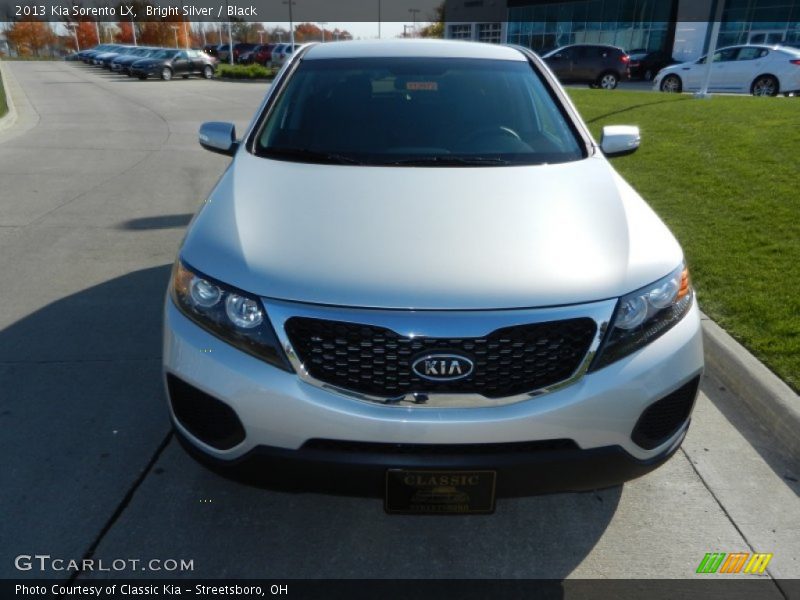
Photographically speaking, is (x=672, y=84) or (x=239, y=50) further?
(x=239, y=50)

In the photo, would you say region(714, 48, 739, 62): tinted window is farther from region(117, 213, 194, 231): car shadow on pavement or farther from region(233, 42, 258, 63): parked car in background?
region(233, 42, 258, 63): parked car in background

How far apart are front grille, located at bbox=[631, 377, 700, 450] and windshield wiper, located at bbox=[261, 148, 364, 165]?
168 centimetres

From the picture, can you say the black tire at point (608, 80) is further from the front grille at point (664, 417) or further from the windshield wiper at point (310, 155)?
the front grille at point (664, 417)

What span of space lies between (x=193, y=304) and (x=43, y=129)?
13531 mm

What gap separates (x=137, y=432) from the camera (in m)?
3.12

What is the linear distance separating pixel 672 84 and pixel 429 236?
62.6 ft

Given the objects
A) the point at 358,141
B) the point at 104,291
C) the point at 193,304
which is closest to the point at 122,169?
the point at 104,291

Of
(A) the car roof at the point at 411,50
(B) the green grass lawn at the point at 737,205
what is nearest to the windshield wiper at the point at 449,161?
(A) the car roof at the point at 411,50

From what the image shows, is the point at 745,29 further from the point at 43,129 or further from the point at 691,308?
the point at 691,308

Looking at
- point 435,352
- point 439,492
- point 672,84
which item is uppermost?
point 435,352

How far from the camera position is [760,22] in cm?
3419

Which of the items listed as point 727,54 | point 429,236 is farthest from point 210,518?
point 727,54

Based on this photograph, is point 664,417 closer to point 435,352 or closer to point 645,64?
point 435,352

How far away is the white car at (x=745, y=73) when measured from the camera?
1759cm
